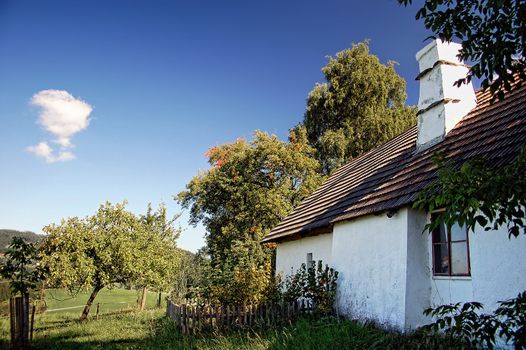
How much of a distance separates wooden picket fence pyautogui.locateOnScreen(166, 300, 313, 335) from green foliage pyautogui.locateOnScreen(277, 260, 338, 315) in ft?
1.14

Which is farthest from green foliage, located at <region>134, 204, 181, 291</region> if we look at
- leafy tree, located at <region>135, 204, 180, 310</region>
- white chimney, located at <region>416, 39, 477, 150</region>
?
A: white chimney, located at <region>416, 39, 477, 150</region>

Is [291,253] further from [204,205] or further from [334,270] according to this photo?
[204,205]

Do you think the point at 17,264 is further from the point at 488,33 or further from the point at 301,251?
the point at 488,33

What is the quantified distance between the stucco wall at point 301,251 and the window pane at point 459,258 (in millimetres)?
4572

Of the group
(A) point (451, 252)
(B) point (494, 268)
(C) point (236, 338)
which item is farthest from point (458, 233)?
(C) point (236, 338)

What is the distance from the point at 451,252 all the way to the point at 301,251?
6705mm

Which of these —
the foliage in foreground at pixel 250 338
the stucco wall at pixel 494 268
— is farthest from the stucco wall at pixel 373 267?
the stucco wall at pixel 494 268

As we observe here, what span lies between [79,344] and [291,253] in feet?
25.8

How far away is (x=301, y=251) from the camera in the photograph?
13.9m

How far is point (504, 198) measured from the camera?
116 inches

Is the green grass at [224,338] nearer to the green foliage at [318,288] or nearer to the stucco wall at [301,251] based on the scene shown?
the green foliage at [318,288]

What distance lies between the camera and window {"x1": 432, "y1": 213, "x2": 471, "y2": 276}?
7.44 m

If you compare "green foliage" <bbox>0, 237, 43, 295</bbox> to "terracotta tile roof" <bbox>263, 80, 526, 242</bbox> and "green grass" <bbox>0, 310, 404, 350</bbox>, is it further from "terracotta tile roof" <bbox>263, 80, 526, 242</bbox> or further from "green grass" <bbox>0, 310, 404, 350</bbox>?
"terracotta tile roof" <bbox>263, 80, 526, 242</bbox>

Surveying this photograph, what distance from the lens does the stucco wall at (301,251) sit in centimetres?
1216
